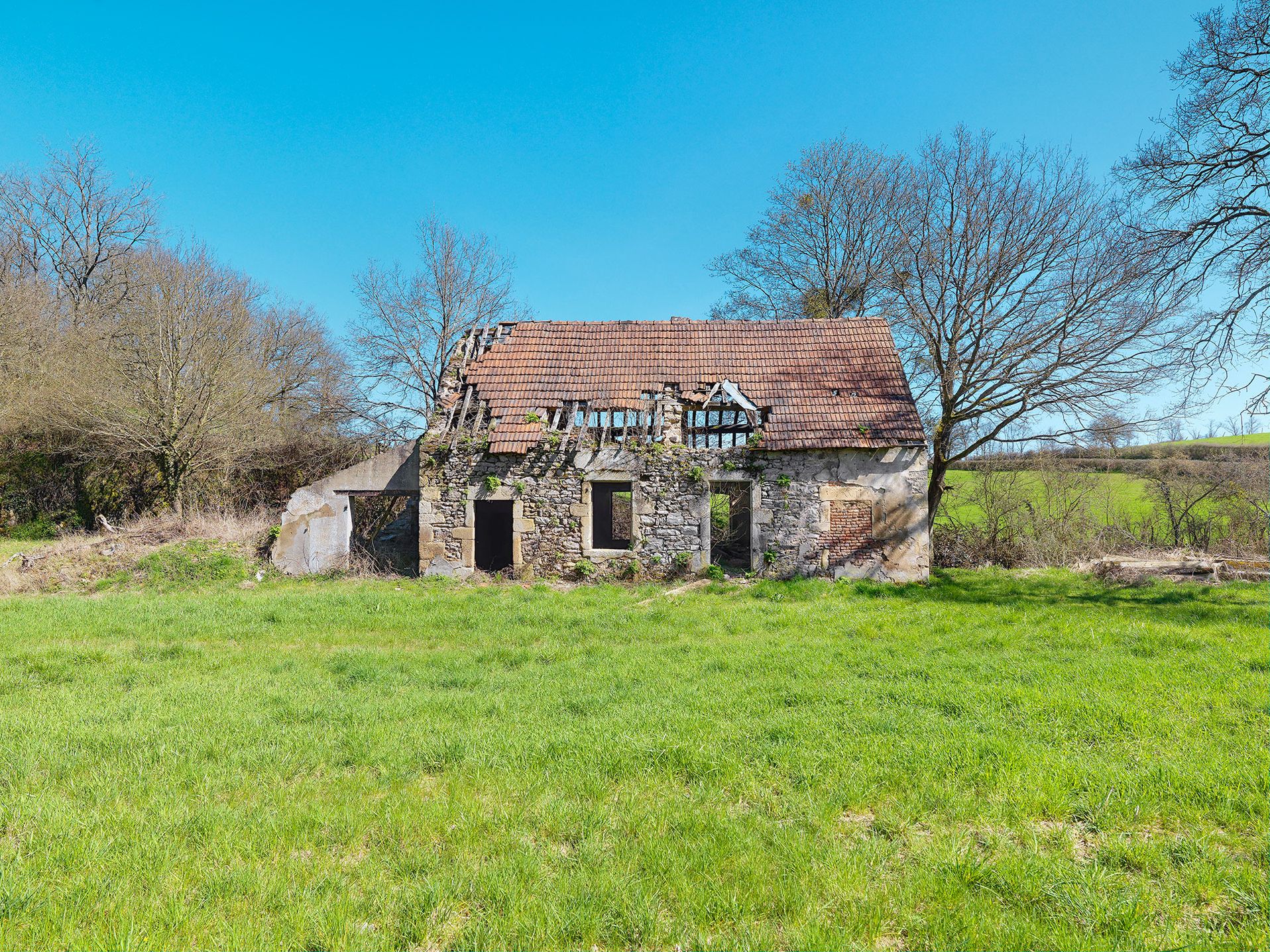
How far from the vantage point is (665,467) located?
13.5m

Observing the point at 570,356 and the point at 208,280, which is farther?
the point at 208,280

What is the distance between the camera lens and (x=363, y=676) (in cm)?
664

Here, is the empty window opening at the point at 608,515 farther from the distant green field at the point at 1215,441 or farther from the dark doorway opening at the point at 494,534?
the distant green field at the point at 1215,441

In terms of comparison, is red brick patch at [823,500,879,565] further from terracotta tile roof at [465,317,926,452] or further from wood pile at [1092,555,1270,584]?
wood pile at [1092,555,1270,584]

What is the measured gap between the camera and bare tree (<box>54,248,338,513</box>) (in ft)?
56.4

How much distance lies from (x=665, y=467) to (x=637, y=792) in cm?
975

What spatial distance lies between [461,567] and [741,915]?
Answer: 38.2ft

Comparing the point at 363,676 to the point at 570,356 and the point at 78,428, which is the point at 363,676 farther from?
Answer: the point at 78,428

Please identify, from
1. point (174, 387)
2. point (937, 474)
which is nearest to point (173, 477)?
point (174, 387)

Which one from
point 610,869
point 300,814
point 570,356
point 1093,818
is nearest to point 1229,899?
point 1093,818

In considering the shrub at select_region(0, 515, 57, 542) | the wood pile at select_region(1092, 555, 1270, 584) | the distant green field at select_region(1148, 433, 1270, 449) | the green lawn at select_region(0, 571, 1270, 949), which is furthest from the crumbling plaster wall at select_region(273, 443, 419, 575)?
the distant green field at select_region(1148, 433, 1270, 449)

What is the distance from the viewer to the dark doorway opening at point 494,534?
1573 cm

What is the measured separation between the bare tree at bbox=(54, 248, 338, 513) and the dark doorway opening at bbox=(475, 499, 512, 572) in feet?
26.7

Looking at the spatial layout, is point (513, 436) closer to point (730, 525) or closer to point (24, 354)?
A: point (730, 525)
